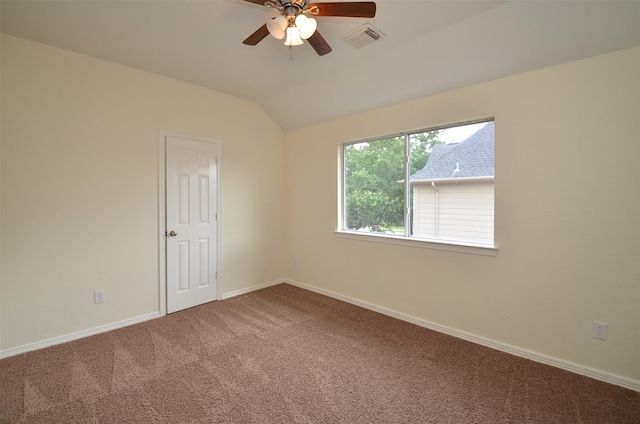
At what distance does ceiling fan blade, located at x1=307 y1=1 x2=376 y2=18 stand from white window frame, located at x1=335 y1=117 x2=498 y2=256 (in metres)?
1.59

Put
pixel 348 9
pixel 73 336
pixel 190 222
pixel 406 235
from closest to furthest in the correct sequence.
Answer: pixel 348 9 < pixel 73 336 < pixel 406 235 < pixel 190 222

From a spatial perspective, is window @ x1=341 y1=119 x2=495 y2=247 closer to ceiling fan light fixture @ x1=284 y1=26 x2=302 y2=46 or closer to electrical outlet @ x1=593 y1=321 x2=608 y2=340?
electrical outlet @ x1=593 y1=321 x2=608 y2=340

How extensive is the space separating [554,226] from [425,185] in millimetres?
1180

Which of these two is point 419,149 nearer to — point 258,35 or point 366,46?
point 366,46

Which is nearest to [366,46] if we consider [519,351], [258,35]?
[258,35]

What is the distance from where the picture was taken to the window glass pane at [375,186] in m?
3.33

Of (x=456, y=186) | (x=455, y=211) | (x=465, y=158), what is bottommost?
(x=455, y=211)

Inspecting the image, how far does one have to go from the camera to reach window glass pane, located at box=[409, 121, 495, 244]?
2.68 metres

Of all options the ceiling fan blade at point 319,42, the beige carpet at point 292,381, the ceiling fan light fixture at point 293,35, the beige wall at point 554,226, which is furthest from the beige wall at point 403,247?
the ceiling fan light fixture at point 293,35

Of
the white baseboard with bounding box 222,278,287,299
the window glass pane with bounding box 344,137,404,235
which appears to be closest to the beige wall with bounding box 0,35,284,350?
the white baseboard with bounding box 222,278,287,299

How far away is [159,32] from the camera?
7.88ft

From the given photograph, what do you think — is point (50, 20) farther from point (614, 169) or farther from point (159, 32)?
point (614, 169)

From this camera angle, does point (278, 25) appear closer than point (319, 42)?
Yes

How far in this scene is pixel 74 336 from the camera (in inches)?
108
